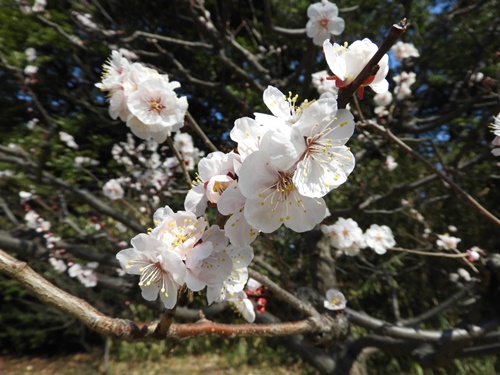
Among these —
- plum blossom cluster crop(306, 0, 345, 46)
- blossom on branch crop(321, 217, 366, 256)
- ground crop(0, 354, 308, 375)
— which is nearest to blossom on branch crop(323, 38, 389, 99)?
plum blossom cluster crop(306, 0, 345, 46)

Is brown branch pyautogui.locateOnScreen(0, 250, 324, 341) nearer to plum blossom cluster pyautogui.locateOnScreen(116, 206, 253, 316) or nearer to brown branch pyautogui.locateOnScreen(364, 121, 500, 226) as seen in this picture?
plum blossom cluster pyautogui.locateOnScreen(116, 206, 253, 316)

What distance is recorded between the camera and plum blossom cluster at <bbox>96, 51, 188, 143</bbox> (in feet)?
3.61

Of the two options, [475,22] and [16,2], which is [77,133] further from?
[475,22]

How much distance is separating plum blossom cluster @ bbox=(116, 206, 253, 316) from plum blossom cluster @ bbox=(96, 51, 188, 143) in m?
0.49

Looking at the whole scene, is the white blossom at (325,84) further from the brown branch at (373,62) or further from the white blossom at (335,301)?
the brown branch at (373,62)

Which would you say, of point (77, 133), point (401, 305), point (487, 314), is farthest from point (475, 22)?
point (77, 133)

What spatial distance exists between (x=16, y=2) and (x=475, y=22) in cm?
516

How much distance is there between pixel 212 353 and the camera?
17.7 feet

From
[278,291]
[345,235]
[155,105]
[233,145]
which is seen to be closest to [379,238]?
[345,235]

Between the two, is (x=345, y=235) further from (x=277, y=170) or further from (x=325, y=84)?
(x=277, y=170)

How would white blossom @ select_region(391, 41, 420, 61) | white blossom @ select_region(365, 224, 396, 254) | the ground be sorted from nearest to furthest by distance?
white blossom @ select_region(365, 224, 396, 254) → white blossom @ select_region(391, 41, 420, 61) → the ground

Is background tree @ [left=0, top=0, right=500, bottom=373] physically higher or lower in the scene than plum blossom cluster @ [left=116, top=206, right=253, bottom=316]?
lower

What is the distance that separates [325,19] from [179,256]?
189 cm

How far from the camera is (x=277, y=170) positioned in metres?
0.62
